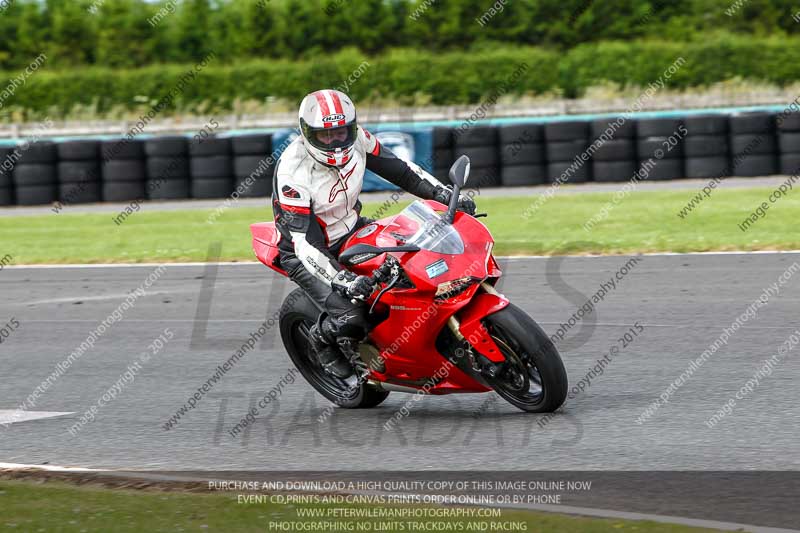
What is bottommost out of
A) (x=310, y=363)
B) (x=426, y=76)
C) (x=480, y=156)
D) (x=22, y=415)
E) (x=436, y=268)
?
(x=426, y=76)

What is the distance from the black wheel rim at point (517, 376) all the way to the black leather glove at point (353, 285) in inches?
28.0

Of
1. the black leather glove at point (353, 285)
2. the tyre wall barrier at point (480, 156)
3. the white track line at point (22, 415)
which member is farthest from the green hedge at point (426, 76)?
the black leather glove at point (353, 285)

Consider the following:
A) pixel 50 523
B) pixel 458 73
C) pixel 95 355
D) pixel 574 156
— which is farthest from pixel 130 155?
pixel 458 73

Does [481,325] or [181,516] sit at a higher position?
[481,325]

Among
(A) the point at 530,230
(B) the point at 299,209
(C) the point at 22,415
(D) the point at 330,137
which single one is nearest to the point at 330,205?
(B) the point at 299,209

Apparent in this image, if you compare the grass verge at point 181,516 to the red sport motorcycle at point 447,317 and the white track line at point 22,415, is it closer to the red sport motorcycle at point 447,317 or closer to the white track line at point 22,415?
the red sport motorcycle at point 447,317

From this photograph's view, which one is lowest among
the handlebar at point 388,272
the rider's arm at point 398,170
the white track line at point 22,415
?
the white track line at point 22,415

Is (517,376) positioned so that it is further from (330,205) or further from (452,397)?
(330,205)

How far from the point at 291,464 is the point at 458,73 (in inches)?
1824

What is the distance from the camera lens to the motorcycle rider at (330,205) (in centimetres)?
679

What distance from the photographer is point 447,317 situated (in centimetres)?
649

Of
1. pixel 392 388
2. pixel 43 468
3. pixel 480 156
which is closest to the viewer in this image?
pixel 43 468

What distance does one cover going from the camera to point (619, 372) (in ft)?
25.7

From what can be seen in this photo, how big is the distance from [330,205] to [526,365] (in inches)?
59.2
